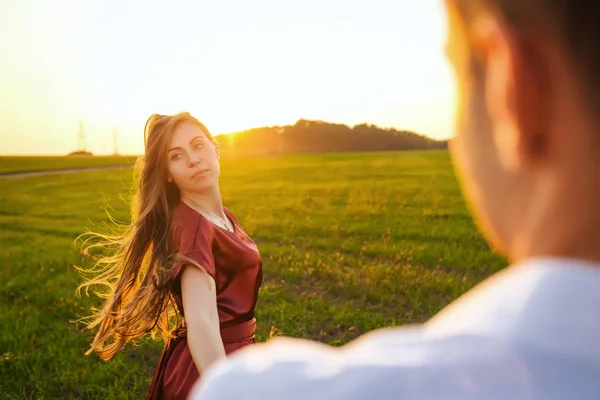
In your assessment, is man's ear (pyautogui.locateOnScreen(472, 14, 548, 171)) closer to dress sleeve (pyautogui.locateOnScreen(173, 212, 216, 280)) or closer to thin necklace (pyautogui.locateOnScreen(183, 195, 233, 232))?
dress sleeve (pyautogui.locateOnScreen(173, 212, 216, 280))

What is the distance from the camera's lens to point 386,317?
612cm

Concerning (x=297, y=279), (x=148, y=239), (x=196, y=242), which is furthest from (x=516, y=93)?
(x=297, y=279)

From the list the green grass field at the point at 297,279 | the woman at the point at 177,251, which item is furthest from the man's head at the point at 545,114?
the green grass field at the point at 297,279

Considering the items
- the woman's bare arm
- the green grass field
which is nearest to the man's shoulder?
the woman's bare arm

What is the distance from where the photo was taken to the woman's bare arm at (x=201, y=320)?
7.73 feet

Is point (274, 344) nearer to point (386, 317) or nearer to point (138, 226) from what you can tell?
point (138, 226)

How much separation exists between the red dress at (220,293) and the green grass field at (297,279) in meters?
2.23

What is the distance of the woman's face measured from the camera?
282 centimetres

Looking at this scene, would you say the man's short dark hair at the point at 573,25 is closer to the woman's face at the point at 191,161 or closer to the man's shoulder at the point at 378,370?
the man's shoulder at the point at 378,370

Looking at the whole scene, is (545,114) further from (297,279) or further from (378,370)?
(297,279)

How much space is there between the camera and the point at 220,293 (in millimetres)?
A: 2742

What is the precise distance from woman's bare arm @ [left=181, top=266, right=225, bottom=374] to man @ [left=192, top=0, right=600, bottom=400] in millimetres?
1901

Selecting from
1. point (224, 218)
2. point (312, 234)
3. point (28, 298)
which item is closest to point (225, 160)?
point (312, 234)

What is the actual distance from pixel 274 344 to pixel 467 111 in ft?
0.92
